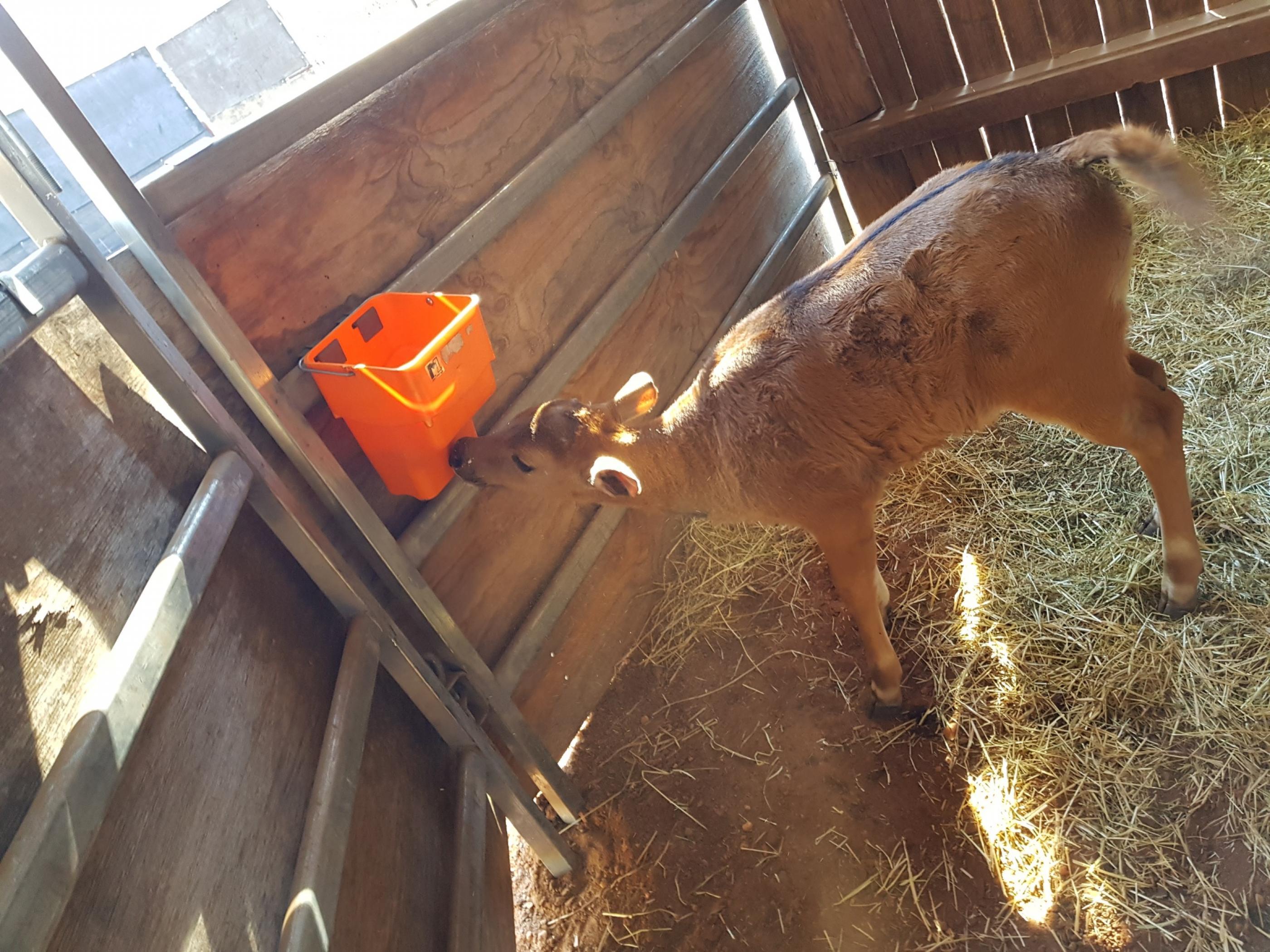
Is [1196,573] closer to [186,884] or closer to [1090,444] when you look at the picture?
[1090,444]

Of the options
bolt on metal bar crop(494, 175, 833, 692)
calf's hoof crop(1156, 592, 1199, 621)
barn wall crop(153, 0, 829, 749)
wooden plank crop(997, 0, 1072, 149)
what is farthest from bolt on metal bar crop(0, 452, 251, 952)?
wooden plank crop(997, 0, 1072, 149)

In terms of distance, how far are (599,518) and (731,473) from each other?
2.77 feet

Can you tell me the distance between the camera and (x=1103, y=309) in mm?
3176

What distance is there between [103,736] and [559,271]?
2844 millimetres

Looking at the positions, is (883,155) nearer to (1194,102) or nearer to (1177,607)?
(1194,102)

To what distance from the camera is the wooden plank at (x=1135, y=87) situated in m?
4.89

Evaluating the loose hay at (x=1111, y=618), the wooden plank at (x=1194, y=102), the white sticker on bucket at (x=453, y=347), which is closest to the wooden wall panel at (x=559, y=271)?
the white sticker on bucket at (x=453, y=347)

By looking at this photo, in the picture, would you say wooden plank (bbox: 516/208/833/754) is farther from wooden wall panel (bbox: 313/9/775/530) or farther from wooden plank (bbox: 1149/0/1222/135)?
wooden plank (bbox: 1149/0/1222/135)

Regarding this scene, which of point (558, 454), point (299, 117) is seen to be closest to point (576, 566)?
point (558, 454)

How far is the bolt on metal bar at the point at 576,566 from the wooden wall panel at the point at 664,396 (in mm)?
67

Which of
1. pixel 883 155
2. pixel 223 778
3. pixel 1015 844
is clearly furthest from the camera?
pixel 883 155

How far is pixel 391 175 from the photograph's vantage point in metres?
3.02

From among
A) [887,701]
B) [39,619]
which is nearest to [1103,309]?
[887,701]

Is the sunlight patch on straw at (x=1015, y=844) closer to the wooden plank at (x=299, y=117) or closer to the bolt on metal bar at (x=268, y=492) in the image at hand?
the bolt on metal bar at (x=268, y=492)
